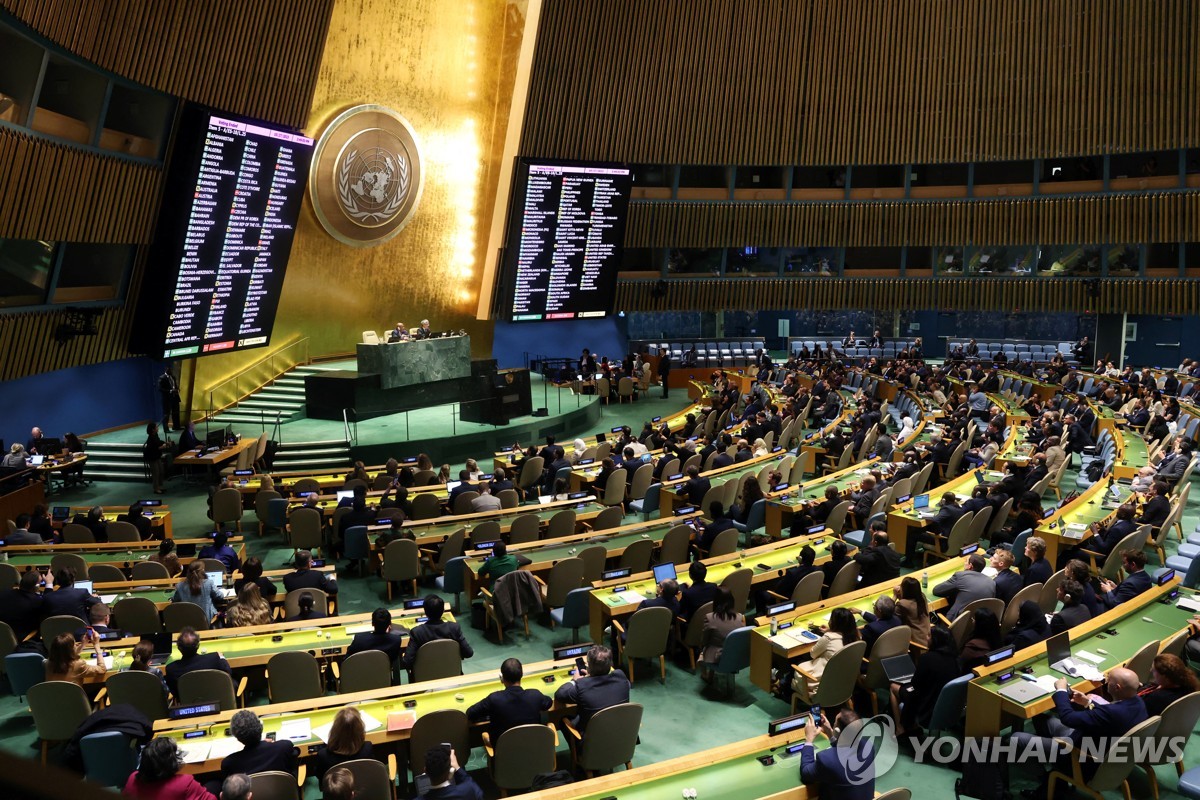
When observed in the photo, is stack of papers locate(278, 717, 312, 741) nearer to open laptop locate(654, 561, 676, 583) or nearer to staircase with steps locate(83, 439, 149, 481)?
open laptop locate(654, 561, 676, 583)

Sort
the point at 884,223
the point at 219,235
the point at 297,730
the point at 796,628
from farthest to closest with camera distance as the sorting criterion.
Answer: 1. the point at 884,223
2. the point at 219,235
3. the point at 796,628
4. the point at 297,730

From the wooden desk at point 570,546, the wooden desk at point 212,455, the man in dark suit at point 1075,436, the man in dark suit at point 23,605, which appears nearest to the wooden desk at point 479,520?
the wooden desk at point 570,546

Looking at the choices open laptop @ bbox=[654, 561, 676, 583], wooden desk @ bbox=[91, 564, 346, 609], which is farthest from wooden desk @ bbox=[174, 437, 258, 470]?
open laptop @ bbox=[654, 561, 676, 583]

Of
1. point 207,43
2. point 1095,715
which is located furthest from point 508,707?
point 207,43

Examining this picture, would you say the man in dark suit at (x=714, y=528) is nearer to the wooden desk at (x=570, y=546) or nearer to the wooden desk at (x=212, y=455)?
the wooden desk at (x=570, y=546)

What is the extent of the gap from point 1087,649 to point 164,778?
21.1ft

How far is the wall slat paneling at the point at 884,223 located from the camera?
26172mm

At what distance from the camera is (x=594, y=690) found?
255 inches

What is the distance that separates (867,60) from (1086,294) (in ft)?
30.0

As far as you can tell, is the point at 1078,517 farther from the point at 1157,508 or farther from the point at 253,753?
the point at 253,753

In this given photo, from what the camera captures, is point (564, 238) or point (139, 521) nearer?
point (139, 521)

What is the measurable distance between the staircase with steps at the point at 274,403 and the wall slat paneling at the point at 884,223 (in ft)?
36.6

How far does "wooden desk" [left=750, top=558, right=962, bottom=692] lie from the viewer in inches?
Answer: 299

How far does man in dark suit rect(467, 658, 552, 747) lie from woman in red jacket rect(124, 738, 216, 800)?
178 cm
